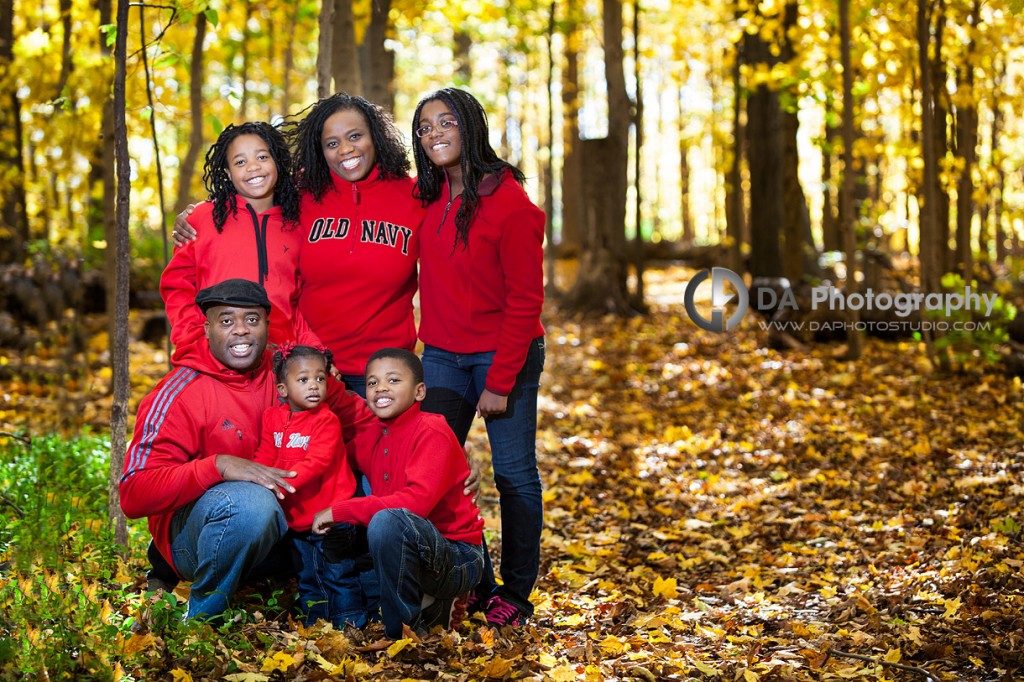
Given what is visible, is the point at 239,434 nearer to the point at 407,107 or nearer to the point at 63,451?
the point at 63,451

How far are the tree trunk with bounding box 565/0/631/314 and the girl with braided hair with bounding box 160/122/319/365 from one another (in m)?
9.61

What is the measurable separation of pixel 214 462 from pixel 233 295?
0.61 meters

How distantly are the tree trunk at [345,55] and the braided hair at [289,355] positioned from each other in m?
3.79

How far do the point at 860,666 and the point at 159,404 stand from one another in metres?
2.86

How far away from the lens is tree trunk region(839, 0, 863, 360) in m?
8.82

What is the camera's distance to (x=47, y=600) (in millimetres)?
2971

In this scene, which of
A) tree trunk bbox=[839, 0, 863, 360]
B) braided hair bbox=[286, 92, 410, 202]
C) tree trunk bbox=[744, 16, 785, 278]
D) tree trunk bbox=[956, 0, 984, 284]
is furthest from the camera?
tree trunk bbox=[744, 16, 785, 278]

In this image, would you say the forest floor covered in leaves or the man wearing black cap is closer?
the man wearing black cap

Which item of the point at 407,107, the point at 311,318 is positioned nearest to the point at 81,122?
the point at 311,318

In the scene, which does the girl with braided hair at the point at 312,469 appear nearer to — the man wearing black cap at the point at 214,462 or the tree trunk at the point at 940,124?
the man wearing black cap at the point at 214,462

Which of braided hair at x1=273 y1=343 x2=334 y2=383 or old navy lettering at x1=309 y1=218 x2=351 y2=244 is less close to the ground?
old navy lettering at x1=309 y1=218 x2=351 y2=244

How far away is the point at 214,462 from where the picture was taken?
11.3 ft

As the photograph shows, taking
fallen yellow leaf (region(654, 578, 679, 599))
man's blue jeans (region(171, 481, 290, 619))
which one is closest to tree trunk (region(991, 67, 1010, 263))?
fallen yellow leaf (region(654, 578, 679, 599))

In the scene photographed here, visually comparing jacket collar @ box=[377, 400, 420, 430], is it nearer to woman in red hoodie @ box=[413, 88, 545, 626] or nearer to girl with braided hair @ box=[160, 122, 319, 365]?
woman in red hoodie @ box=[413, 88, 545, 626]
